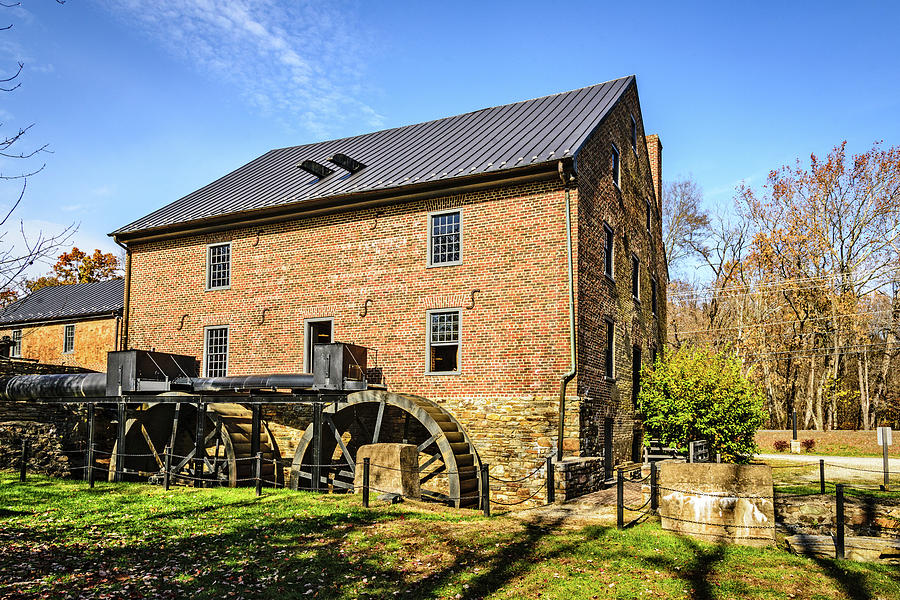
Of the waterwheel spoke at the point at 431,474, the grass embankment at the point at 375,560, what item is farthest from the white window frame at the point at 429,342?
the grass embankment at the point at 375,560

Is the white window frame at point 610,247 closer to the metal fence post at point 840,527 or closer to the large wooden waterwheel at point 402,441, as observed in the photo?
the large wooden waterwheel at point 402,441

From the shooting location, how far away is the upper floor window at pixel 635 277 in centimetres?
2112

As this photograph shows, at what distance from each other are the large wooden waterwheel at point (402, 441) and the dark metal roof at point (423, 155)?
216 inches

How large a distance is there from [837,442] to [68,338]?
31.8m

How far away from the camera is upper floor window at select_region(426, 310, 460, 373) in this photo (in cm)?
1659

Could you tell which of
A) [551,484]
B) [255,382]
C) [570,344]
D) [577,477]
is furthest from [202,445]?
[570,344]

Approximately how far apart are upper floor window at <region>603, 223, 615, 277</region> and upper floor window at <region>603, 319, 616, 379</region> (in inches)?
53.8

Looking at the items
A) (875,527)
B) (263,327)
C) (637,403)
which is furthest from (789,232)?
(263,327)

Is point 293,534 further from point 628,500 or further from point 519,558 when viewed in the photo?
point 628,500

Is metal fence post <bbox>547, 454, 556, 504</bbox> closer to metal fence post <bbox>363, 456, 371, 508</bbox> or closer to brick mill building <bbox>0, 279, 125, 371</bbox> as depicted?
metal fence post <bbox>363, 456, 371, 508</bbox>

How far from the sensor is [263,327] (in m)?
19.2

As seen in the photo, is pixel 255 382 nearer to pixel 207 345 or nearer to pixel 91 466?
pixel 207 345

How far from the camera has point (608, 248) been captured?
18.5 meters

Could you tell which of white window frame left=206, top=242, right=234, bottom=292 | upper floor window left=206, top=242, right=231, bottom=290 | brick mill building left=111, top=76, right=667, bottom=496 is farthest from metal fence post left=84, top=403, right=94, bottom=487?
upper floor window left=206, top=242, right=231, bottom=290
